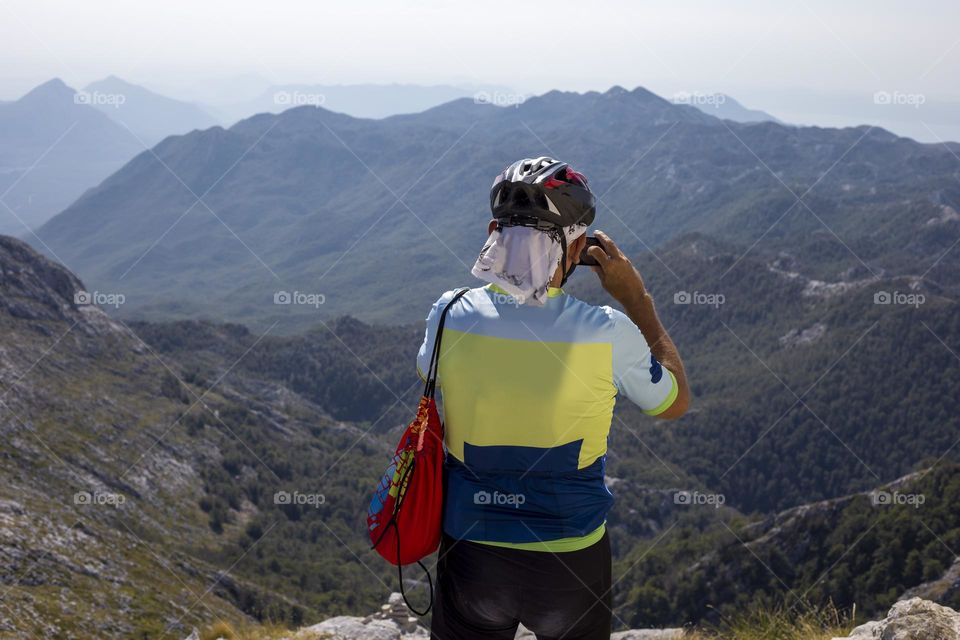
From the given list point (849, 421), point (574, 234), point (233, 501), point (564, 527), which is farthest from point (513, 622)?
point (849, 421)

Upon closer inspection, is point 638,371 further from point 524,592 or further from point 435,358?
point 524,592

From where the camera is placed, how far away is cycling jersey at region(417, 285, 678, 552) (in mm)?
4762

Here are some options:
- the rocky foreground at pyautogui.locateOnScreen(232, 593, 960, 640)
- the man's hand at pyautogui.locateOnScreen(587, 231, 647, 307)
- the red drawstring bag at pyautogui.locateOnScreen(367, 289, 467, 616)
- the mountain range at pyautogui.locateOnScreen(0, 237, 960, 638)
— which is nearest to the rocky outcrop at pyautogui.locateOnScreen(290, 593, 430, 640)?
the rocky foreground at pyautogui.locateOnScreen(232, 593, 960, 640)

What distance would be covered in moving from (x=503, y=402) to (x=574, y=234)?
1.41 metres

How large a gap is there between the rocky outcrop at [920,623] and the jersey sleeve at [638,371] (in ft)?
16.0

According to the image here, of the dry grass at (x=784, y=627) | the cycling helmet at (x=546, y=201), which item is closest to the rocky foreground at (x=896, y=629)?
the dry grass at (x=784, y=627)

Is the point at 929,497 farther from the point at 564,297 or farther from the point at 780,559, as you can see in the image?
the point at 564,297

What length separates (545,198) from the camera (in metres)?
5.24

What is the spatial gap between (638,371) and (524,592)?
65.0 inches

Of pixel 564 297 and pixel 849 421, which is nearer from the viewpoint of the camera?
pixel 564 297

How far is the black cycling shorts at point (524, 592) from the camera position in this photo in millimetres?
4848

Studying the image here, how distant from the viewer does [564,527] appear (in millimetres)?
4855

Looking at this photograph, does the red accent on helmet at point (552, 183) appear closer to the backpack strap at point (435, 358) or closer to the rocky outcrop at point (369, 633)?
the backpack strap at point (435, 358)

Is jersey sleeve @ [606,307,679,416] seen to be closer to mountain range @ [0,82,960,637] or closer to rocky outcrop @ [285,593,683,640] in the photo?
rocky outcrop @ [285,593,683,640]
